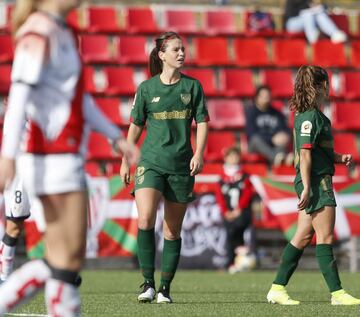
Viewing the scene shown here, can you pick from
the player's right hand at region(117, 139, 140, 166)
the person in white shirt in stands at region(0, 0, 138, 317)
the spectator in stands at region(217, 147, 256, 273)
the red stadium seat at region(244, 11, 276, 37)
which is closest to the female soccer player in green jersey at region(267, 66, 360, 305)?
the player's right hand at region(117, 139, 140, 166)

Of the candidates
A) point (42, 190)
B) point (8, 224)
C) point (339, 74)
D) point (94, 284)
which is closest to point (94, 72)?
point (339, 74)

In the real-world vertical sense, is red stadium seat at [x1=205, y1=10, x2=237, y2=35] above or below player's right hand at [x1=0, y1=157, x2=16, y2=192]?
above

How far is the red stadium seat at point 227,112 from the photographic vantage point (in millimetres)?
16922

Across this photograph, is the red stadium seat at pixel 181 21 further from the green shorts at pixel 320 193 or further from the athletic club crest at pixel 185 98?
the green shorts at pixel 320 193

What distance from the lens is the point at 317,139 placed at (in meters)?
8.13

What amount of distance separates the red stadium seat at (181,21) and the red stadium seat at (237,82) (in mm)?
1204

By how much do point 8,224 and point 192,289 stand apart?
2.14 meters

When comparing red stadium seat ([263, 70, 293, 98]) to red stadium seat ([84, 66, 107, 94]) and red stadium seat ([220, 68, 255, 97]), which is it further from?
red stadium seat ([84, 66, 107, 94])

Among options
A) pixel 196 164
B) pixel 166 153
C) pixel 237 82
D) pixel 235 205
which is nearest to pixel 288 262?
pixel 196 164

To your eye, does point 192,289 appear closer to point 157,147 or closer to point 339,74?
point 157,147

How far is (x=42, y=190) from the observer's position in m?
4.81

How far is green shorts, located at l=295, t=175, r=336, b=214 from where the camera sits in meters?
8.05

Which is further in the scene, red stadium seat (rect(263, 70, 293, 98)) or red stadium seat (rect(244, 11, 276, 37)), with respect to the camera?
red stadium seat (rect(244, 11, 276, 37))

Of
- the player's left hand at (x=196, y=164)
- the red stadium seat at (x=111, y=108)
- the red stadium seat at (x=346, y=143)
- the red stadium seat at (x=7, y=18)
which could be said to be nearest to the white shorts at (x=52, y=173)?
the player's left hand at (x=196, y=164)
